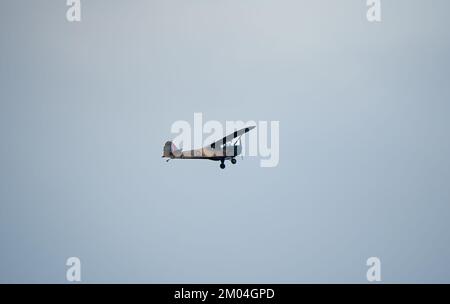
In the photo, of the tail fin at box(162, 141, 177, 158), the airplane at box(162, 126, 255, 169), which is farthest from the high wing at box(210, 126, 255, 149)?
the tail fin at box(162, 141, 177, 158)

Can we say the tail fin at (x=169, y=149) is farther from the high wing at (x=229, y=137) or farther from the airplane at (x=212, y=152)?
the high wing at (x=229, y=137)

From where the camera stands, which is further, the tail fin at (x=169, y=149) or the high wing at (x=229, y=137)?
the high wing at (x=229, y=137)

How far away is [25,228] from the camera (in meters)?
172

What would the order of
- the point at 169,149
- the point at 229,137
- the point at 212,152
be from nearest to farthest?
the point at 212,152 < the point at 169,149 < the point at 229,137

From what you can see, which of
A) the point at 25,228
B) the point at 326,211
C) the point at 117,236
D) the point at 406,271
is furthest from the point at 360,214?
the point at 25,228

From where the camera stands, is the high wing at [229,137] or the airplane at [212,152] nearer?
the airplane at [212,152]

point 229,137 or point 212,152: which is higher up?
point 229,137

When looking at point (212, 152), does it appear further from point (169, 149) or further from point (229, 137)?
point (229, 137)

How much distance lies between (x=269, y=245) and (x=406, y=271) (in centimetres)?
3876

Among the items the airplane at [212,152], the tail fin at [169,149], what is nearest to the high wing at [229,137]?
the airplane at [212,152]

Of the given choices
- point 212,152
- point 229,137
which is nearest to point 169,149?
point 212,152

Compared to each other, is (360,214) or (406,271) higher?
(360,214)

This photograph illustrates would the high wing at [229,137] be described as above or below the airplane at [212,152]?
above
